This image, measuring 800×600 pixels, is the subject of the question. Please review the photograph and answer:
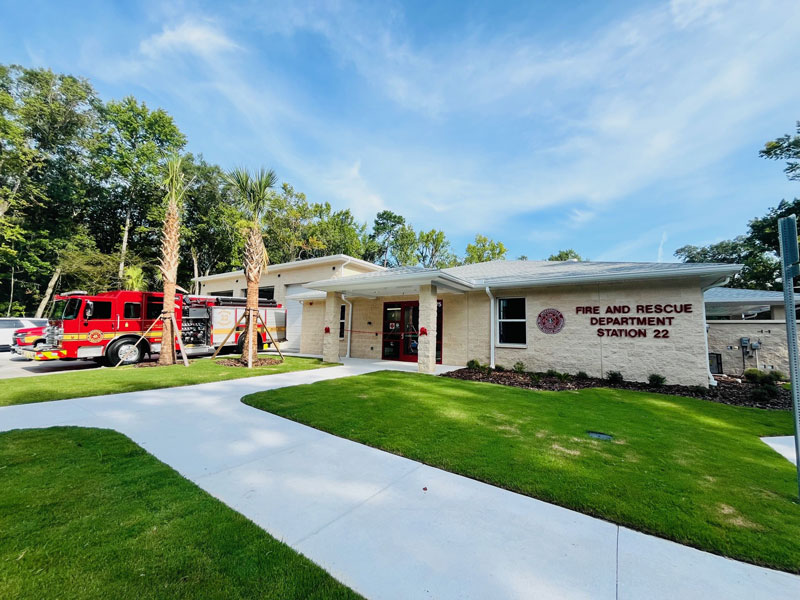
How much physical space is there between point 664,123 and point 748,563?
1141 cm

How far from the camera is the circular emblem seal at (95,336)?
Result: 9.86 meters

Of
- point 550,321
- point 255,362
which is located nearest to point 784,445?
point 550,321

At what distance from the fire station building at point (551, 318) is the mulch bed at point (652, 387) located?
35 cm

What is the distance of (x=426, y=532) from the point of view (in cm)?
223

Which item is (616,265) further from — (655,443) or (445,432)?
(445,432)

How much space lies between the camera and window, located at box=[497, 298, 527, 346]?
967cm

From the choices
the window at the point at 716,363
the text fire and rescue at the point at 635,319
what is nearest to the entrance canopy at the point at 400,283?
the text fire and rescue at the point at 635,319

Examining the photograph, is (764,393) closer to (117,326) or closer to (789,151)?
(117,326)

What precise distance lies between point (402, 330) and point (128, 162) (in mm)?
26600

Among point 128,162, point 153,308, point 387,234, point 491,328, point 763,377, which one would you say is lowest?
point 763,377

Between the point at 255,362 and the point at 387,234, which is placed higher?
the point at 387,234

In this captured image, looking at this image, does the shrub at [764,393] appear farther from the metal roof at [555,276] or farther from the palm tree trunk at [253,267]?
the palm tree trunk at [253,267]

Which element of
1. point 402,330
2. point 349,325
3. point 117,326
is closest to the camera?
point 117,326

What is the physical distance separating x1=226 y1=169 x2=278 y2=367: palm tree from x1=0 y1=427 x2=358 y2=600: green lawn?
726 centimetres
